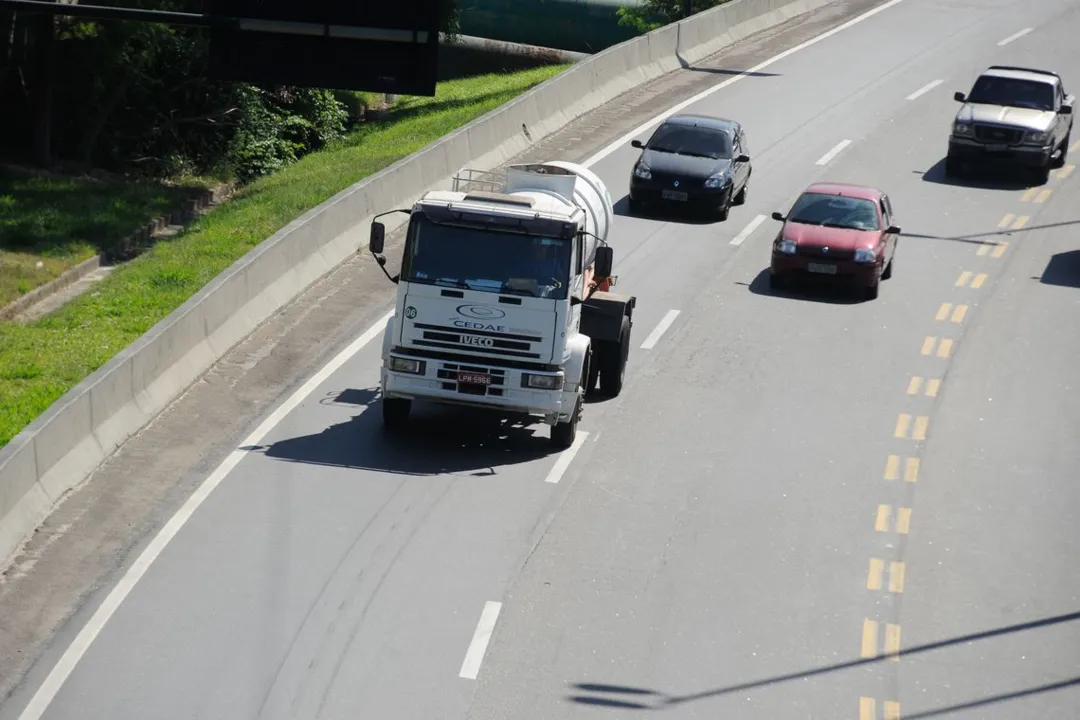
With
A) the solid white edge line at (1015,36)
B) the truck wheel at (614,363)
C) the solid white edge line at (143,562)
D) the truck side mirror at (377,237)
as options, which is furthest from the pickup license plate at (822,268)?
the solid white edge line at (1015,36)

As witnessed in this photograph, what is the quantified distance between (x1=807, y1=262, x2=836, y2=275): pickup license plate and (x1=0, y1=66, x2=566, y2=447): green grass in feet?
29.9

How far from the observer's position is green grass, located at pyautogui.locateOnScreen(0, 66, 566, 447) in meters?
19.8

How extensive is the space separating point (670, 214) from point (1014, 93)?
963 centimetres

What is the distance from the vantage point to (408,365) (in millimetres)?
18203

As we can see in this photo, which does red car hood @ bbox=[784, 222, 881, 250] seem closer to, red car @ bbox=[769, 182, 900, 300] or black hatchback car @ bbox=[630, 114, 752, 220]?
red car @ bbox=[769, 182, 900, 300]

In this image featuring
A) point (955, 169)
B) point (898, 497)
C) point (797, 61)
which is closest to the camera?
point (898, 497)

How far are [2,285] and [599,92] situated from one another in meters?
16.2

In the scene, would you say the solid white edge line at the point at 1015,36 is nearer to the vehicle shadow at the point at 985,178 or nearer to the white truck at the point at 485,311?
the vehicle shadow at the point at 985,178

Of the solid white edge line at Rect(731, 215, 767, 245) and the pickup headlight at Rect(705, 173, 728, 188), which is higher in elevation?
the pickup headlight at Rect(705, 173, 728, 188)

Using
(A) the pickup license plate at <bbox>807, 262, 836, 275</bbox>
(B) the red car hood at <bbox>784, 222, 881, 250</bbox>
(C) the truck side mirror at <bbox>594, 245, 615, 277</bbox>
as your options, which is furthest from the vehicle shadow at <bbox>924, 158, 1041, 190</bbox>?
(C) the truck side mirror at <bbox>594, 245, 615, 277</bbox>

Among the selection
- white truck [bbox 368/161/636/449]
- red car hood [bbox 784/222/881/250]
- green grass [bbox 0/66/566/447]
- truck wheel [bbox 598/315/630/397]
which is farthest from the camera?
red car hood [bbox 784/222/881/250]

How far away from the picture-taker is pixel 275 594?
14523 mm

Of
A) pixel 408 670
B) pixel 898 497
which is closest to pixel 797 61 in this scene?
pixel 898 497

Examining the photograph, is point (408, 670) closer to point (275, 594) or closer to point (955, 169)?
point (275, 594)
